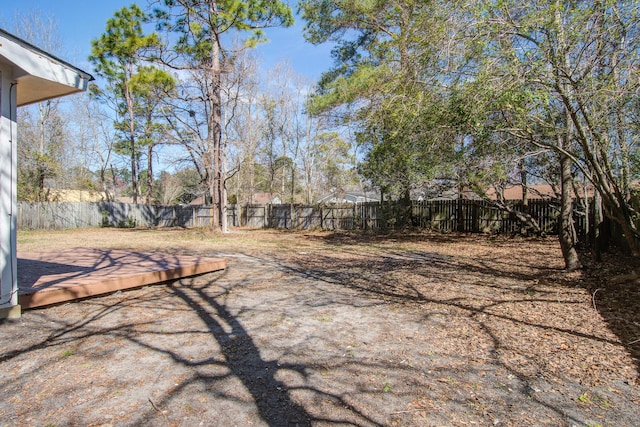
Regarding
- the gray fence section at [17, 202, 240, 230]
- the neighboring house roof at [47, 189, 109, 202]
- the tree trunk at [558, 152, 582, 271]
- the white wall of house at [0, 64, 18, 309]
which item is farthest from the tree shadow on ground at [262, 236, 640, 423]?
the neighboring house roof at [47, 189, 109, 202]

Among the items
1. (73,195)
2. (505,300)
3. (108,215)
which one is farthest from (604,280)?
(73,195)

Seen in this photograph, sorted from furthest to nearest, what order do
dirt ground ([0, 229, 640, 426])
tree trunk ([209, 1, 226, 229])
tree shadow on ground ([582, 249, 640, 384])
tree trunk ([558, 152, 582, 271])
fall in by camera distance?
tree trunk ([209, 1, 226, 229])
tree trunk ([558, 152, 582, 271])
tree shadow on ground ([582, 249, 640, 384])
dirt ground ([0, 229, 640, 426])

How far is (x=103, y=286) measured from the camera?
4293 millimetres

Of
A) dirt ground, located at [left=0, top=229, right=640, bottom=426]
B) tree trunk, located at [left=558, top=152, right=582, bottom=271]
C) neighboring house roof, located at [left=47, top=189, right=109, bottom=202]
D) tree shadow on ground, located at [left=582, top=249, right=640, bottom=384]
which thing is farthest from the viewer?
neighboring house roof, located at [left=47, top=189, right=109, bottom=202]

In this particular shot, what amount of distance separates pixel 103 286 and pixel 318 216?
47.8 ft

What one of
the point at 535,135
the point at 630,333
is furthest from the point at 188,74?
the point at 630,333

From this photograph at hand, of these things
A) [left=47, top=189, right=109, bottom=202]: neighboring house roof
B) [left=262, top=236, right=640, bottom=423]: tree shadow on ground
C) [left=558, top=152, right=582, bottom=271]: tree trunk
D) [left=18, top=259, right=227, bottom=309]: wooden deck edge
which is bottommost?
[left=262, top=236, right=640, bottom=423]: tree shadow on ground

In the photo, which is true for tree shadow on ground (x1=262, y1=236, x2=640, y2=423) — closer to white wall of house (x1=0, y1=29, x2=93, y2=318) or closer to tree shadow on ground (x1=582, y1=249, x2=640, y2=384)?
tree shadow on ground (x1=582, y1=249, x2=640, y2=384)

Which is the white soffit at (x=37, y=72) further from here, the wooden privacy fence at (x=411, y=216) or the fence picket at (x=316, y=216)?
the fence picket at (x=316, y=216)

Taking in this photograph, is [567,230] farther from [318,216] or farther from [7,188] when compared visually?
[318,216]

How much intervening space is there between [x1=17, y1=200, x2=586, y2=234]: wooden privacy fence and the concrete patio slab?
1017 cm

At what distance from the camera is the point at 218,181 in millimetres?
15000

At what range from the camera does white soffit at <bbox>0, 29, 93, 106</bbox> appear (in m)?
3.23

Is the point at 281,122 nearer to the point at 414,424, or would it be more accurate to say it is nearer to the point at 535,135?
the point at 535,135
